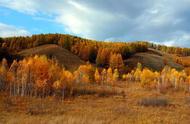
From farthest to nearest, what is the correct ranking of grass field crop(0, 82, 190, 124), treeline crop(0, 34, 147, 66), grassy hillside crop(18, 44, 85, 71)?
→ treeline crop(0, 34, 147, 66)
grassy hillside crop(18, 44, 85, 71)
grass field crop(0, 82, 190, 124)

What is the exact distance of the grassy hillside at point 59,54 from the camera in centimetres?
14998

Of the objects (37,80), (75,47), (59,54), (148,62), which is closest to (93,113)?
(37,80)

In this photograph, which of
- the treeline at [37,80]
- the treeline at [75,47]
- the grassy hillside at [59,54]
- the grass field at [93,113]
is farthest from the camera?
the treeline at [75,47]

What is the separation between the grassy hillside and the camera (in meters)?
150

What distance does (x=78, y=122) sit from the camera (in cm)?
1845

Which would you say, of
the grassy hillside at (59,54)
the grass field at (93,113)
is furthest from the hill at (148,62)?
the grass field at (93,113)

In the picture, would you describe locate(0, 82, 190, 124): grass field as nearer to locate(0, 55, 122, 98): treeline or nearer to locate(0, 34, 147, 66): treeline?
locate(0, 55, 122, 98): treeline

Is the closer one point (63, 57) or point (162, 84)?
point (162, 84)

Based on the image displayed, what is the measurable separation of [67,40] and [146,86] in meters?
84.8

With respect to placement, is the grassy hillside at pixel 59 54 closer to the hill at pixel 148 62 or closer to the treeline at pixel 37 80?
the hill at pixel 148 62

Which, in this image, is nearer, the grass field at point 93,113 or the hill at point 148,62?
the grass field at point 93,113

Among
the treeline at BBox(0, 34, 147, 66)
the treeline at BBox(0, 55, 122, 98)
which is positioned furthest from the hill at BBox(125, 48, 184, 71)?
the treeline at BBox(0, 55, 122, 98)

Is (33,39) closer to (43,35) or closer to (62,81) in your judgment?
(43,35)

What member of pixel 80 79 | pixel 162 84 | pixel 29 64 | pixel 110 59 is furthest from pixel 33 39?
pixel 29 64
